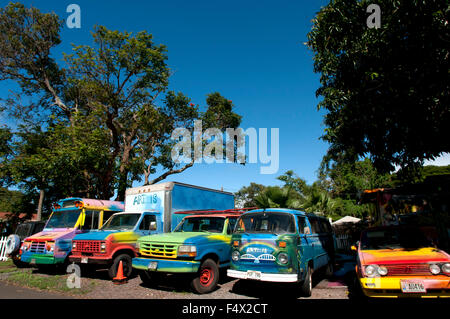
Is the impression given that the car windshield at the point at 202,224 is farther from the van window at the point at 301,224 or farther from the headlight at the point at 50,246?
the headlight at the point at 50,246

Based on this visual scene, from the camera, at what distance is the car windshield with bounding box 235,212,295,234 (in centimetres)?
673

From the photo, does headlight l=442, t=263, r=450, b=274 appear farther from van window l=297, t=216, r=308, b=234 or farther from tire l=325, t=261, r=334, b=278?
tire l=325, t=261, r=334, b=278

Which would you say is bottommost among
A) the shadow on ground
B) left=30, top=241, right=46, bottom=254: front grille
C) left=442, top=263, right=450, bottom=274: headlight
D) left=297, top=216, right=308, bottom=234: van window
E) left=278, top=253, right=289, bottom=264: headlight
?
the shadow on ground

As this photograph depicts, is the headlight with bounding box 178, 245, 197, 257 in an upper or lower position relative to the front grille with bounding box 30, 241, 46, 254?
upper

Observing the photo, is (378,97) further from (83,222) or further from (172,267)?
(83,222)

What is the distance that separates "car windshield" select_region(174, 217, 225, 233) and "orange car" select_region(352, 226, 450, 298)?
394 centimetres

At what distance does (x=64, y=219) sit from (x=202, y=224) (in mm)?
6164

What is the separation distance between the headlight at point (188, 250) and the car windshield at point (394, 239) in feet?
13.3

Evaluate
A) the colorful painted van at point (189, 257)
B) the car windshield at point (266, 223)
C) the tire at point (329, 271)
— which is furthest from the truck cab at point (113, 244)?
the tire at point (329, 271)

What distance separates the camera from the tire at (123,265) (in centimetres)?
822

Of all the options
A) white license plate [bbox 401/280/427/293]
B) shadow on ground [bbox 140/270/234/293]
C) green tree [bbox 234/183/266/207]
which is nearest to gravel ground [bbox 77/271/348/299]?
shadow on ground [bbox 140/270/234/293]
